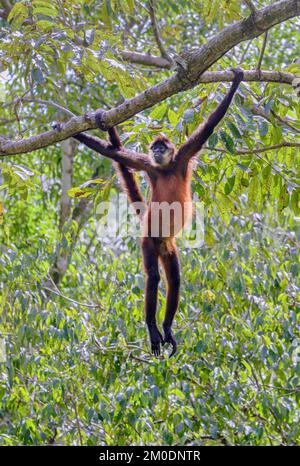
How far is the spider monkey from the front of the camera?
5.31 m

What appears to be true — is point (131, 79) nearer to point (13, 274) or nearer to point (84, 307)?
point (13, 274)

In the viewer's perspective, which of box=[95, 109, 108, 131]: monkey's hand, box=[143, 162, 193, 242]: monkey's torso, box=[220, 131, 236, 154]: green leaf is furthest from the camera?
box=[143, 162, 193, 242]: monkey's torso

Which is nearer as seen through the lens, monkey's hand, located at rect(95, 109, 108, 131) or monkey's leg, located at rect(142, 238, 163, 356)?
monkey's hand, located at rect(95, 109, 108, 131)

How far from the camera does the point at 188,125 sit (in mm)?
4984

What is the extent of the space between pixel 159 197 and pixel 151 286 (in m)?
0.69

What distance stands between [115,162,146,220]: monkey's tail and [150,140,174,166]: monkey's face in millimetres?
222

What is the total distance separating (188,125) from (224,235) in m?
2.37

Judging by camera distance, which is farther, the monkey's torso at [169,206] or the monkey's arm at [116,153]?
the monkey's torso at [169,206]

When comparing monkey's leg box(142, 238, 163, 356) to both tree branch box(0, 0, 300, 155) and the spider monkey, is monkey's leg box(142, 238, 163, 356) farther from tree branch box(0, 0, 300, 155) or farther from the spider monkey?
tree branch box(0, 0, 300, 155)

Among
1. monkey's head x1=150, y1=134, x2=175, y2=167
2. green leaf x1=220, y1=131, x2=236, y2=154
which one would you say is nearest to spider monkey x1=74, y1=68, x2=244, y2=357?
monkey's head x1=150, y1=134, x2=175, y2=167

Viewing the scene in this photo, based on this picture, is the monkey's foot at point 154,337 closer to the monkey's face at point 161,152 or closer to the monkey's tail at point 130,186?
the monkey's tail at point 130,186

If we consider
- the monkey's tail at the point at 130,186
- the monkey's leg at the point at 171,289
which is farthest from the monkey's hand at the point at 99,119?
the monkey's leg at the point at 171,289

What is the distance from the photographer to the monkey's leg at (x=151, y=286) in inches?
209

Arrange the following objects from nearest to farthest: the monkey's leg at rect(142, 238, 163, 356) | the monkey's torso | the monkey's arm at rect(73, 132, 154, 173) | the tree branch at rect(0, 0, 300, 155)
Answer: the tree branch at rect(0, 0, 300, 155)
the monkey's arm at rect(73, 132, 154, 173)
the monkey's leg at rect(142, 238, 163, 356)
the monkey's torso
